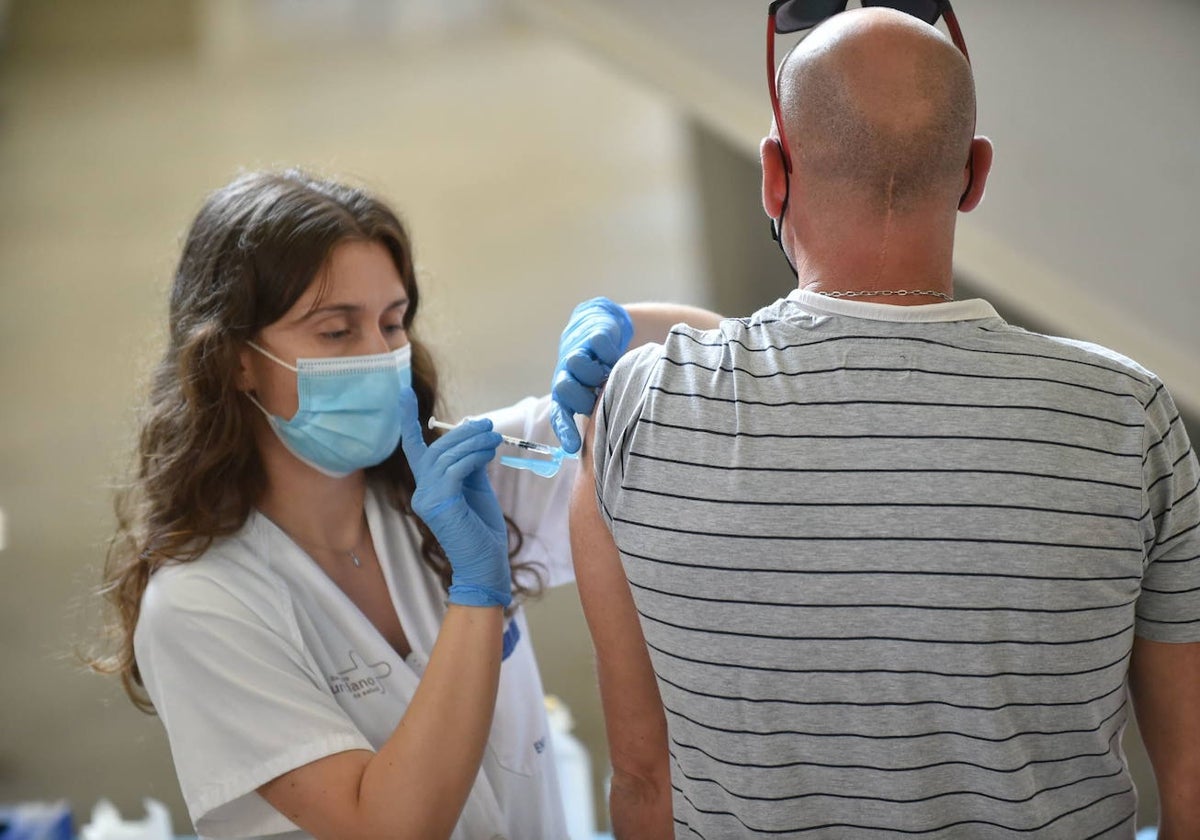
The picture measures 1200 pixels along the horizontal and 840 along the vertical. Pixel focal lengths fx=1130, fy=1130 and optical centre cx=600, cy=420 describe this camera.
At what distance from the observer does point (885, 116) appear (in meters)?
1.06

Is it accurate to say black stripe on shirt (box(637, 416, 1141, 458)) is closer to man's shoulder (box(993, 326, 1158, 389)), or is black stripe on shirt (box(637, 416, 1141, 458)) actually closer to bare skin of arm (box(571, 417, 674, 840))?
man's shoulder (box(993, 326, 1158, 389))

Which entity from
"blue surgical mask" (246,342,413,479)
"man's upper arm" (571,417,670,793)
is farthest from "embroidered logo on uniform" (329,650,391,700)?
"man's upper arm" (571,417,670,793)

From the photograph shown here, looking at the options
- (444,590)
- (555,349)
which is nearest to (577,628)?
(555,349)

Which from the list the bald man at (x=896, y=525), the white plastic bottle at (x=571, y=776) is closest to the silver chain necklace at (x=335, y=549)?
the bald man at (x=896, y=525)

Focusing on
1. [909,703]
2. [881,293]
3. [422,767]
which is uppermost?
[881,293]

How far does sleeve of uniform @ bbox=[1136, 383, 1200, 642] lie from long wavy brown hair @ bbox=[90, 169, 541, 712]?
0.94 m

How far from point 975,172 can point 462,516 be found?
0.70 metres

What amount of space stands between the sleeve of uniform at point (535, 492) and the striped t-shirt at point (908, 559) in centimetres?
56

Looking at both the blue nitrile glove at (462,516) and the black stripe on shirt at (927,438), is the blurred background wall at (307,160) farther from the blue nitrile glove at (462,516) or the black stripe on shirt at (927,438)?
the black stripe on shirt at (927,438)

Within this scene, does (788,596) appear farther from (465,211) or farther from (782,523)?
(465,211)

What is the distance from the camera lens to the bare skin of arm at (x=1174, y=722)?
3.67ft

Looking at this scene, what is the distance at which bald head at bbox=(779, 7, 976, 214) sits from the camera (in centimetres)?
106

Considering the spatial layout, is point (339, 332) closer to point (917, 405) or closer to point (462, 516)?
point (462, 516)

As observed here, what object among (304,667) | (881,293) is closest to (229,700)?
(304,667)
